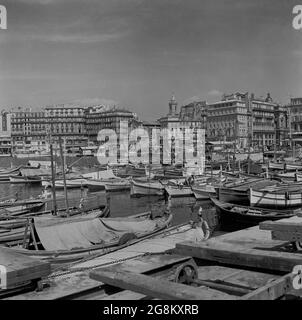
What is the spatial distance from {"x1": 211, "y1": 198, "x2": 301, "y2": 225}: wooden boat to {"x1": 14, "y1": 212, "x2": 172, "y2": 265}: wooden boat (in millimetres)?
3323

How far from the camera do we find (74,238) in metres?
6.59

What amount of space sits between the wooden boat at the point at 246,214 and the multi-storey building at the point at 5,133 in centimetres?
5978

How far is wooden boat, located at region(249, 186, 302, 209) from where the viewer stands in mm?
11758

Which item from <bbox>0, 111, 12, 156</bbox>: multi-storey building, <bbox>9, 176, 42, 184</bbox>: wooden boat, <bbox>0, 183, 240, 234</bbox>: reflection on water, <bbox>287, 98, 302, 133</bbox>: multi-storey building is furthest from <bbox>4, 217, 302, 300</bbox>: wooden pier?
<bbox>0, 111, 12, 156</bbox>: multi-storey building

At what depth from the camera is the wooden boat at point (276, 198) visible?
11758 millimetres

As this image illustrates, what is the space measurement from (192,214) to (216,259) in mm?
11506

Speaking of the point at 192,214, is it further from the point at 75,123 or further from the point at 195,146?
the point at 75,123

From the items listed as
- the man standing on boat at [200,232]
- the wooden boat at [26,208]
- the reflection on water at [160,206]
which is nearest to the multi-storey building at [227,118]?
the reflection on water at [160,206]

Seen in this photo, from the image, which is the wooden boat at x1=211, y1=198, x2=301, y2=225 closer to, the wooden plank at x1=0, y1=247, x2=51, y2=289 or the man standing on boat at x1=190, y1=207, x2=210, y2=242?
the man standing on boat at x1=190, y1=207, x2=210, y2=242

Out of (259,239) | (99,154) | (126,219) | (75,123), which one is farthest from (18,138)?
(259,239)

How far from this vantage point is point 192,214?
540 inches

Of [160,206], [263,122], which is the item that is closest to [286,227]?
[160,206]

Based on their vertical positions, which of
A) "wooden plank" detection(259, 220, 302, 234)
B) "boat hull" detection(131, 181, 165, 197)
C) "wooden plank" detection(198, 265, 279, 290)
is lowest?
"boat hull" detection(131, 181, 165, 197)

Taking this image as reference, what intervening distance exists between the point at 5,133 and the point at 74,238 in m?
71.1
